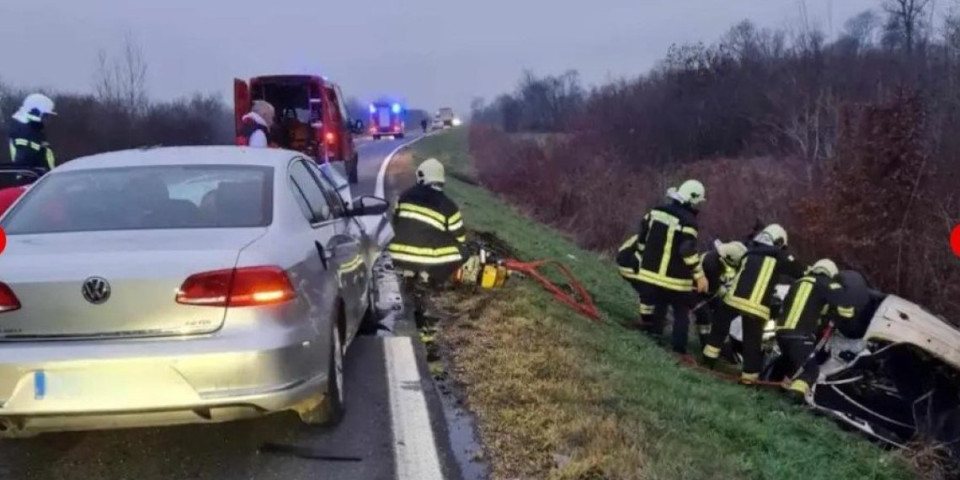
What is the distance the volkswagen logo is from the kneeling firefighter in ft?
17.2

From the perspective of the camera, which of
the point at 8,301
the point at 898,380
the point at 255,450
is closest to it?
the point at 8,301

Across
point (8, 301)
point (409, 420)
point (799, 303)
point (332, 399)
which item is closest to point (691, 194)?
point (799, 303)

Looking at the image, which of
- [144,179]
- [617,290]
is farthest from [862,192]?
[144,179]

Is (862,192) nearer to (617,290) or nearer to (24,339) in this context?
(617,290)

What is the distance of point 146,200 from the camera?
171 inches

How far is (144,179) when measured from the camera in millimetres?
4531

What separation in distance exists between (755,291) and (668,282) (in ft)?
3.42

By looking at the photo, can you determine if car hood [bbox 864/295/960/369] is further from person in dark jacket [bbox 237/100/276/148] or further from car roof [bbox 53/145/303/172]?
person in dark jacket [bbox 237/100/276/148]

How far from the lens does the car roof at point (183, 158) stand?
4.75 m

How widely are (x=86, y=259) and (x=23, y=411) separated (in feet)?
2.09

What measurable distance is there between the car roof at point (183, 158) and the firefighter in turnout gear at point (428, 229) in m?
2.59

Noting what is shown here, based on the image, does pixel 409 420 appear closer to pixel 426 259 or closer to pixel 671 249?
pixel 426 259

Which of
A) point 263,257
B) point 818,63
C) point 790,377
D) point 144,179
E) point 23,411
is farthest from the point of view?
point 818,63

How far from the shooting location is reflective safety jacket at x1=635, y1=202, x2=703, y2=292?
810cm
